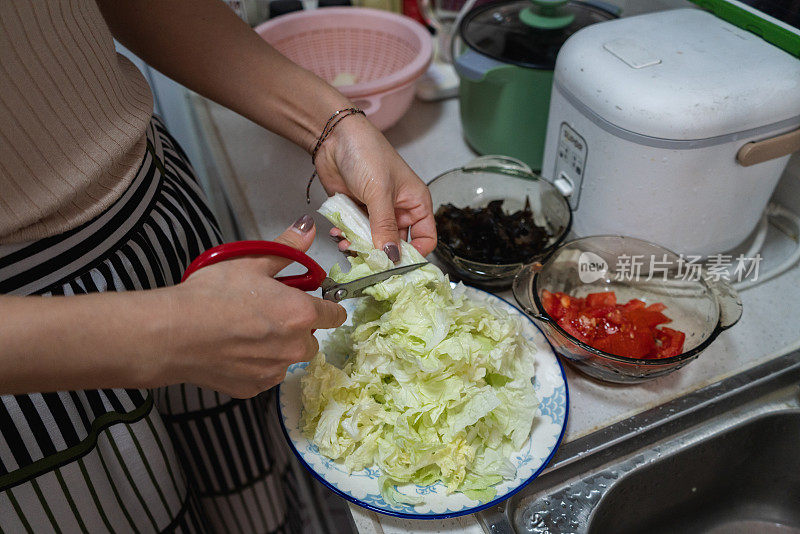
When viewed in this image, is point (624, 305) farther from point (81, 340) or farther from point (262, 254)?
point (81, 340)

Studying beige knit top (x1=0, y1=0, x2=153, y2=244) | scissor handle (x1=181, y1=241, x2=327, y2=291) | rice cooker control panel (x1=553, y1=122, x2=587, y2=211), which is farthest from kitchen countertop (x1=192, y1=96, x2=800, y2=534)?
beige knit top (x1=0, y1=0, x2=153, y2=244)

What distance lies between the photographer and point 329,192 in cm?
121

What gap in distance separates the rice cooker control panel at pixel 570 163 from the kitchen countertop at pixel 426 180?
255 millimetres

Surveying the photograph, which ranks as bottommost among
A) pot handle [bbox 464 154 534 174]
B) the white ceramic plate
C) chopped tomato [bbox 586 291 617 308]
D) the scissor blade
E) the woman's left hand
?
the white ceramic plate

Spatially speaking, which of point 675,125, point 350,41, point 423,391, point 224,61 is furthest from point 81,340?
point 350,41

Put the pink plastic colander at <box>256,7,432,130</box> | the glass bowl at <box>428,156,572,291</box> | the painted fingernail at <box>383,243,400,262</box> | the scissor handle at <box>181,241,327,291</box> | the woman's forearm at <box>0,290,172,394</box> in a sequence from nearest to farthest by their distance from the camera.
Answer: the woman's forearm at <box>0,290,172,394</box>, the scissor handle at <box>181,241,327,291</box>, the painted fingernail at <box>383,243,400,262</box>, the glass bowl at <box>428,156,572,291</box>, the pink plastic colander at <box>256,7,432,130</box>

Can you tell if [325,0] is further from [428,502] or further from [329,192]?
[428,502]

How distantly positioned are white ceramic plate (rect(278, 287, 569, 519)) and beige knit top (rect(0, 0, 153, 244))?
16.9 inches

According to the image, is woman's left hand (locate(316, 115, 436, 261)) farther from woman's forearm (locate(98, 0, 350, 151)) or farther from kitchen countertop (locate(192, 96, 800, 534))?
kitchen countertop (locate(192, 96, 800, 534))

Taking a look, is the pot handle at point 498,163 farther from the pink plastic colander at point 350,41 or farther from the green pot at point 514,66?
the pink plastic colander at point 350,41

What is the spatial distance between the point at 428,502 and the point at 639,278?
2.12 feet

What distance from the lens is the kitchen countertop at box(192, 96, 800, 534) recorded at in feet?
3.40

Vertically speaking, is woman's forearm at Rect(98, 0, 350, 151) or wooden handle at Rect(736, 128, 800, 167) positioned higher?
woman's forearm at Rect(98, 0, 350, 151)

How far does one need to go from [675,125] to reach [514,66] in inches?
17.6
